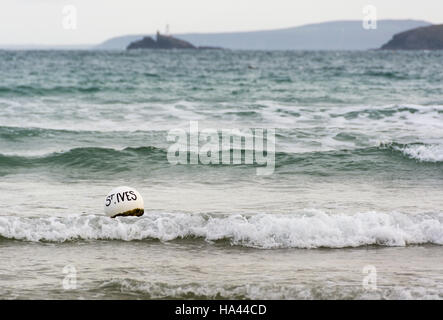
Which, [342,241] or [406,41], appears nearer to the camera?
[342,241]

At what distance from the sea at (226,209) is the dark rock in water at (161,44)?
146484mm

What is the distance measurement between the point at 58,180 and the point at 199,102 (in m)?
14.2

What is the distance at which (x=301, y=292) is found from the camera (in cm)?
705

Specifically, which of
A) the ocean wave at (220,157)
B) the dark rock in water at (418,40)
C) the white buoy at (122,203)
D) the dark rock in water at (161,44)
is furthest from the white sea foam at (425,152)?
the dark rock in water at (161,44)

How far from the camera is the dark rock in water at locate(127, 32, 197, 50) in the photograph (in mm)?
167875

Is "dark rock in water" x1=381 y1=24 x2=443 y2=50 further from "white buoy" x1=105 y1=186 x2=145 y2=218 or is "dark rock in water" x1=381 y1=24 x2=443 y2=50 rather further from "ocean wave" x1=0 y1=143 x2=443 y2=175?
"white buoy" x1=105 y1=186 x2=145 y2=218

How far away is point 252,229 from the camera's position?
9484 millimetres

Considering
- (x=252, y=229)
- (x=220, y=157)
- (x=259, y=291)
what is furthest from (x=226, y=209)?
(x=220, y=157)

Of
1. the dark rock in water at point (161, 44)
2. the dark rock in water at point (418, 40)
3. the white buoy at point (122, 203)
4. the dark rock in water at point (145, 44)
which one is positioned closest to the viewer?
the white buoy at point (122, 203)

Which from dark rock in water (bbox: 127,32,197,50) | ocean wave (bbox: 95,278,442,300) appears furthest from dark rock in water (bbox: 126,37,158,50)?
ocean wave (bbox: 95,278,442,300)

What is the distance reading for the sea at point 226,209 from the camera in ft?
24.5

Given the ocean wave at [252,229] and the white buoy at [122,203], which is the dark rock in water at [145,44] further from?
the ocean wave at [252,229]

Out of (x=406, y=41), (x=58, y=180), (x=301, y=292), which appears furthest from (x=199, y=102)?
(x=406, y=41)
